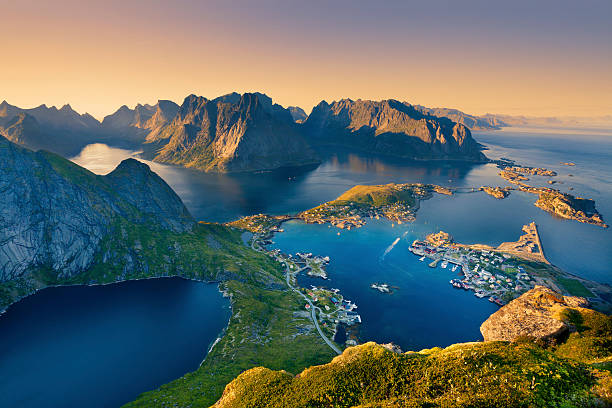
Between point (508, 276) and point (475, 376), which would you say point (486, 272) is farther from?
point (475, 376)

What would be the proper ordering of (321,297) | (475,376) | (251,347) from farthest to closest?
(321,297), (251,347), (475,376)

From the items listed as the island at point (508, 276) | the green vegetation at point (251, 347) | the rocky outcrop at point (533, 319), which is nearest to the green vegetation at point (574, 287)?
the island at point (508, 276)

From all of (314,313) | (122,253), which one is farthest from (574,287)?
(122,253)

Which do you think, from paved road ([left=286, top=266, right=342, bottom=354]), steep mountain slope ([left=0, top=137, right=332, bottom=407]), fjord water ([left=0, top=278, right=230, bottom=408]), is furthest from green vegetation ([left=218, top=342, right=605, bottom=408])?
fjord water ([left=0, top=278, right=230, bottom=408])

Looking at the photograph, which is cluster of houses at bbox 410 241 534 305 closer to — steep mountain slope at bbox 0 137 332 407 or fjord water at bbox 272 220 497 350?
fjord water at bbox 272 220 497 350

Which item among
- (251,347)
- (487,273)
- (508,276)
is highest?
(251,347)

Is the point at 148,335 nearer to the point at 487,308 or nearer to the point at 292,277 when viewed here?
the point at 292,277

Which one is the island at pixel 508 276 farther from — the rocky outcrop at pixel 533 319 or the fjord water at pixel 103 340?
the fjord water at pixel 103 340
